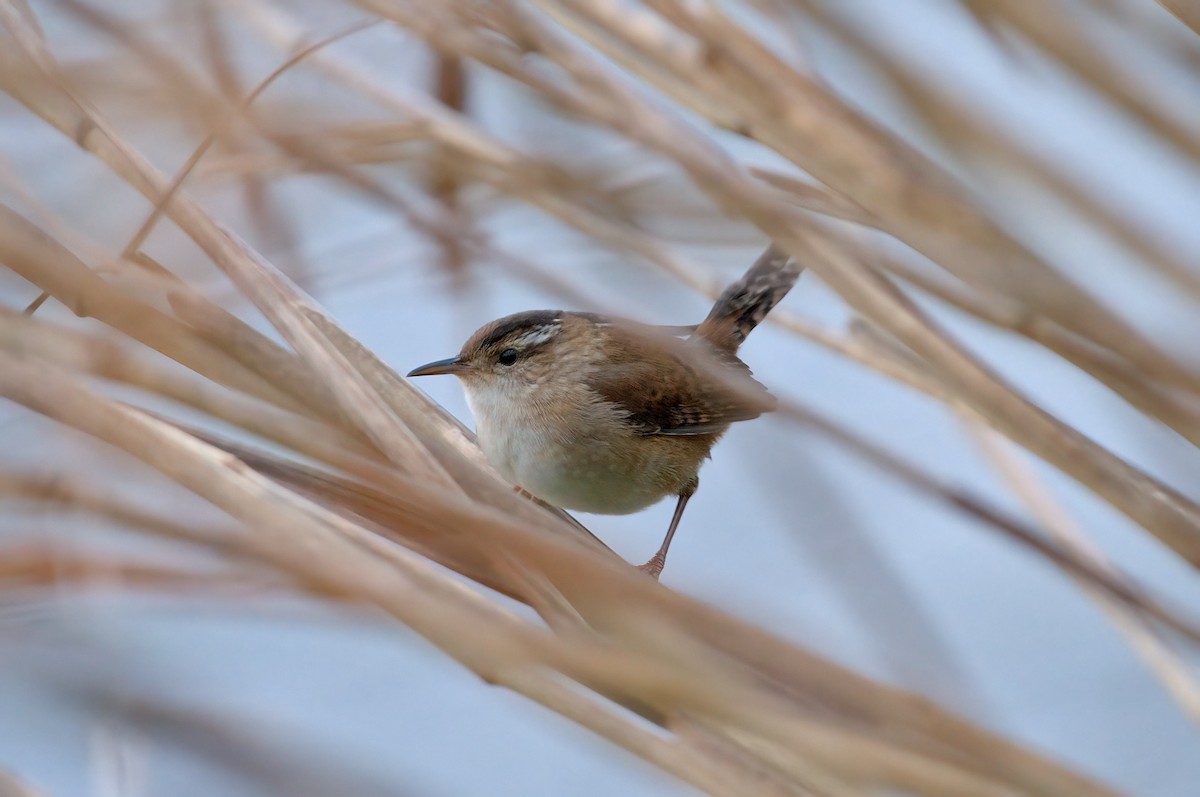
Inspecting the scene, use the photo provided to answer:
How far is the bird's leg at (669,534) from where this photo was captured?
268 centimetres

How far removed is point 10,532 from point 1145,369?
1215 millimetres

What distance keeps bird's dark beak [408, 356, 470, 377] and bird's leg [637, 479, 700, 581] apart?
2.26ft

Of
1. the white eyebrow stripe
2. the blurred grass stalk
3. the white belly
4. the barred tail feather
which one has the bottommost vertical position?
the blurred grass stalk

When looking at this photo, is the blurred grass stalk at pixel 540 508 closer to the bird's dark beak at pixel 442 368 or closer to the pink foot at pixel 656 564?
the bird's dark beak at pixel 442 368

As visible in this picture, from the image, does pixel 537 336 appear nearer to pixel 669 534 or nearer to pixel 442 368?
pixel 442 368

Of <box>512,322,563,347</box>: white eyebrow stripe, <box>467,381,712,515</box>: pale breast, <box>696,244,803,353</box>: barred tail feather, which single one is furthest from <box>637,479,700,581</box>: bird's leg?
<box>512,322,563,347</box>: white eyebrow stripe

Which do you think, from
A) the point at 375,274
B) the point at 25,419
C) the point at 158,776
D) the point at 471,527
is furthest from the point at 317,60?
the point at 471,527

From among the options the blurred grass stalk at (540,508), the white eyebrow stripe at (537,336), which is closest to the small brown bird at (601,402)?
the white eyebrow stripe at (537,336)

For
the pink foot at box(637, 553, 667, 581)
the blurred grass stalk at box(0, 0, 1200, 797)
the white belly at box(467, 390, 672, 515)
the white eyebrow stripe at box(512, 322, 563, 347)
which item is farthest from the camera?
the white eyebrow stripe at box(512, 322, 563, 347)

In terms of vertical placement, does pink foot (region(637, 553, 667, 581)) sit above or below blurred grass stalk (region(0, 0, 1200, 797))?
above

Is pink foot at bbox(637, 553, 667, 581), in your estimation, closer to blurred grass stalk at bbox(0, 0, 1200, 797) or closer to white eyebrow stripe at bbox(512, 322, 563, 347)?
white eyebrow stripe at bbox(512, 322, 563, 347)

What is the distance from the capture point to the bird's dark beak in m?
2.74

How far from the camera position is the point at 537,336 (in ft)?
9.49

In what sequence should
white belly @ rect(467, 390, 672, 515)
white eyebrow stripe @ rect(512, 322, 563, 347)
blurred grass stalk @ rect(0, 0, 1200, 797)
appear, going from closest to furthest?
blurred grass stalk @ rect(0, 0, 1200, 797)
white belly @ rect(467, 390, 672, 515)
white eyebrow stripe @ rect(512, 322, 563, 347)
